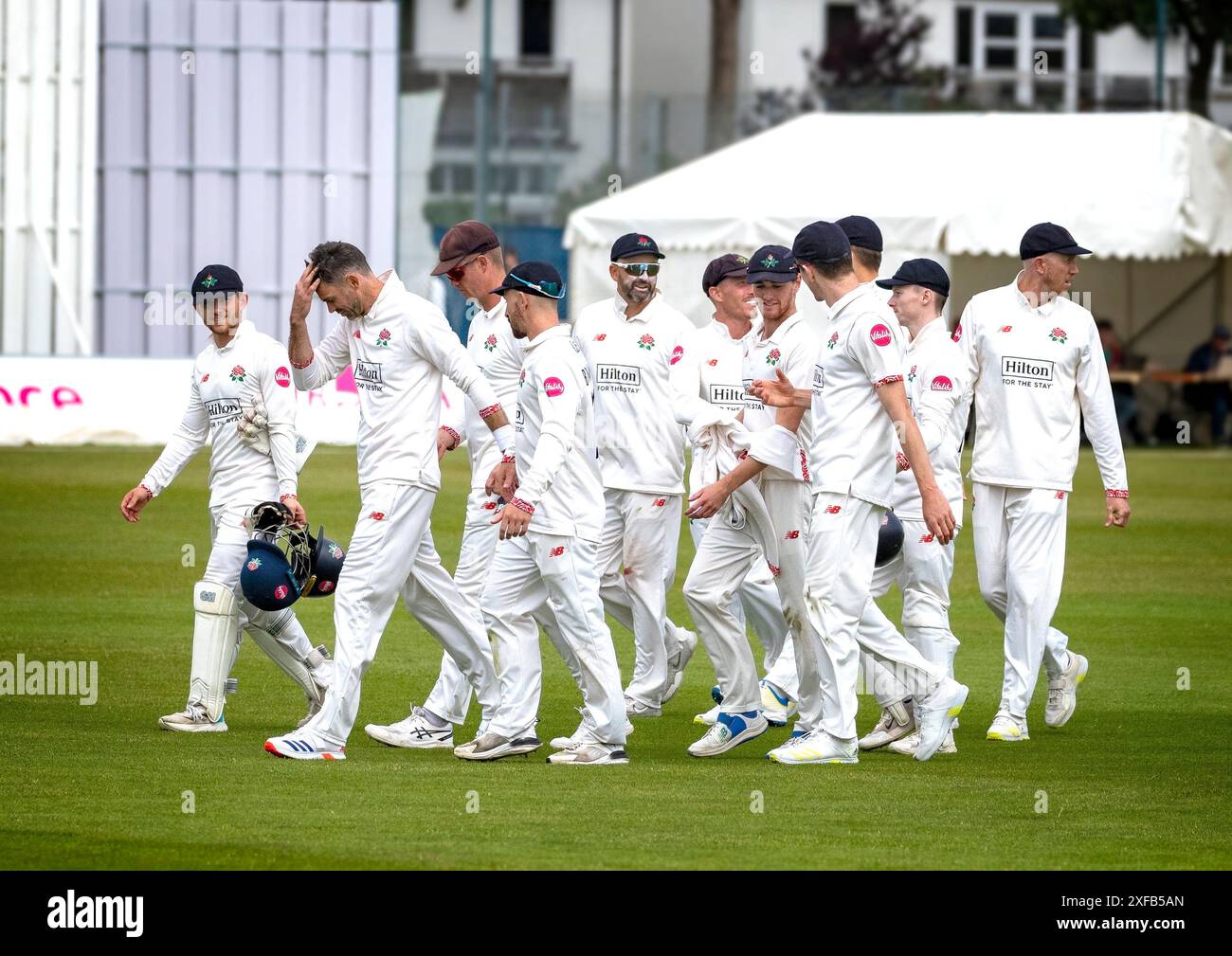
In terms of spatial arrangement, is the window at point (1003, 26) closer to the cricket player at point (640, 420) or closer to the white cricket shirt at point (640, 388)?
the cricket player at point (640, 420)

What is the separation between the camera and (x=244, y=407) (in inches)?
406

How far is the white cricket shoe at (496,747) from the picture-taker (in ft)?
30.8

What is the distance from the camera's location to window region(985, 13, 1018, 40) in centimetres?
5625

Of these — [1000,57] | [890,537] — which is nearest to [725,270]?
[890,537]

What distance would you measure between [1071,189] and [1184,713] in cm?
1677

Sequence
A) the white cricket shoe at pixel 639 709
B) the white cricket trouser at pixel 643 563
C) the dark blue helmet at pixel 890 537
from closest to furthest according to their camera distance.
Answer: the dark blue helmet at pixel 890 537, the white cricket trouser at pixel 643 563, the white cricket shoe at pixel 639 709

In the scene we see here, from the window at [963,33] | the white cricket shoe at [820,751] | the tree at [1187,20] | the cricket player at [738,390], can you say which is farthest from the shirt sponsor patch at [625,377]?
the window at [963,33]

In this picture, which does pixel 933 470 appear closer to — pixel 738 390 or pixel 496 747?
pixel 738 390

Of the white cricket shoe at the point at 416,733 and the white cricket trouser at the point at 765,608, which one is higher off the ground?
the white cricket trouser at the point at 765,608

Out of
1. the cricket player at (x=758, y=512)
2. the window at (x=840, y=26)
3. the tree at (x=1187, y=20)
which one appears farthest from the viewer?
the window at (x=840, y=26)

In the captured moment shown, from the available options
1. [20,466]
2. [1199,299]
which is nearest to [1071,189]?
[1199,299]

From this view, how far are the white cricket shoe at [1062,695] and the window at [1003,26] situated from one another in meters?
47.9

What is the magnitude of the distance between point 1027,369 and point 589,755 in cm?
298

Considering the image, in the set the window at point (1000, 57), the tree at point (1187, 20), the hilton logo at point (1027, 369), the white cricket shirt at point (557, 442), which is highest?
the window at point (1000, 57)
